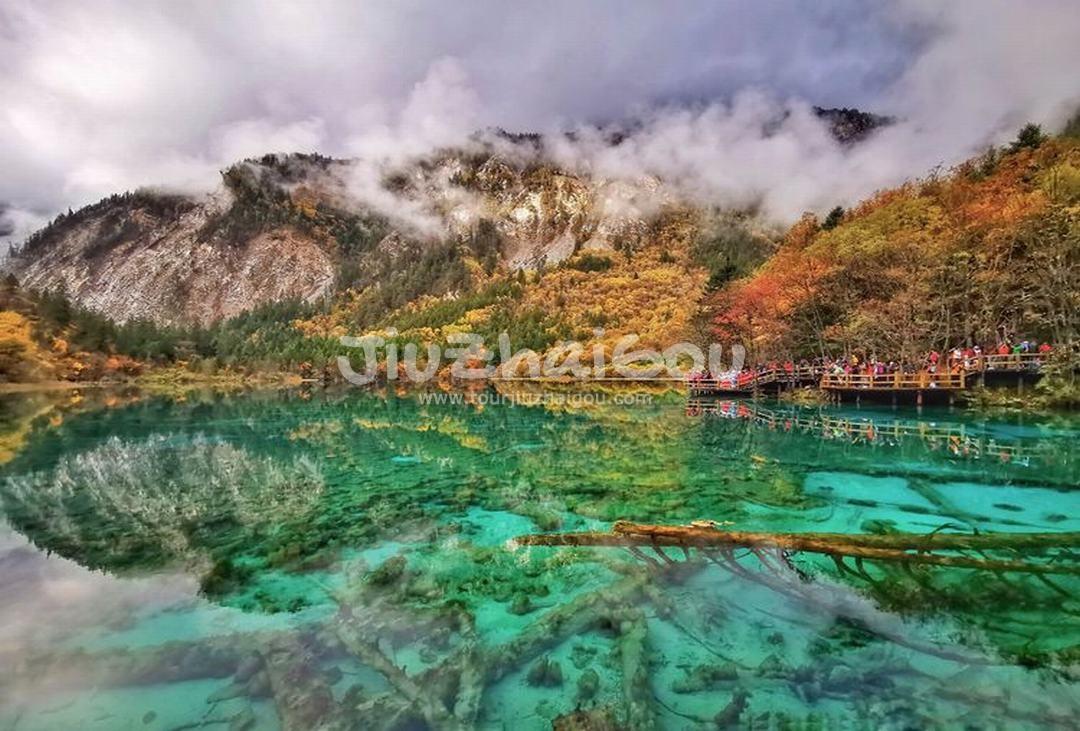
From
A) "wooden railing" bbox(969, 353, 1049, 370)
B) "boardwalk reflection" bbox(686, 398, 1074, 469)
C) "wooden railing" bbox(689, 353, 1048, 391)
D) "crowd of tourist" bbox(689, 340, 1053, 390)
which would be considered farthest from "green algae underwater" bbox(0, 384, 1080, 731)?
"crowd of tourist" bbox(689, 340, 1053, 390)

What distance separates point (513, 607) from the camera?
7.84 meters

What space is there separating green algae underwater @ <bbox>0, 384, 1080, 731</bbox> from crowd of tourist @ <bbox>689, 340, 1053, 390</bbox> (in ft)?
43.3

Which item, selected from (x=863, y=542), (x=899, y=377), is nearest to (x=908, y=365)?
(x=899, y=377)

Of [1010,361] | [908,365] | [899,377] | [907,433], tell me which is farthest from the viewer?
[908,365]

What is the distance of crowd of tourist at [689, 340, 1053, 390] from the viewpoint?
94.8 feet

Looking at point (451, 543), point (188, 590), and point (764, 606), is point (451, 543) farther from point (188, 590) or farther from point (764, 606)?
point (764, 606)

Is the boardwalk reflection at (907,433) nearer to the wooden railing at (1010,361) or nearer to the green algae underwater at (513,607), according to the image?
the green algae underwater at (513,607)

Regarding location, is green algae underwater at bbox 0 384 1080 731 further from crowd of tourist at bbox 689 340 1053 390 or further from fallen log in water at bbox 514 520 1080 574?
crowd of tourist at bbox 689 340 1053 390

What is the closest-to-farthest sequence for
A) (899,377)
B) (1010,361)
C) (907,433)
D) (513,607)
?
(513,607)
(907,433)
(1010,361)
(899,377)

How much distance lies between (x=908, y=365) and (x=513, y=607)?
36021mm

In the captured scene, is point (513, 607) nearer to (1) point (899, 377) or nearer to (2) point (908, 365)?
(1) point (899, 377)

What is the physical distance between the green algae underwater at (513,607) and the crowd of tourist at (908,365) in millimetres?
13197

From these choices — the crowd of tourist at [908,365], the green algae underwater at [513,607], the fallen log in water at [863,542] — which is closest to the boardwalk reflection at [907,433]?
the green algae underwater at [513,607]

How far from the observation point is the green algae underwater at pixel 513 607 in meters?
5.46
